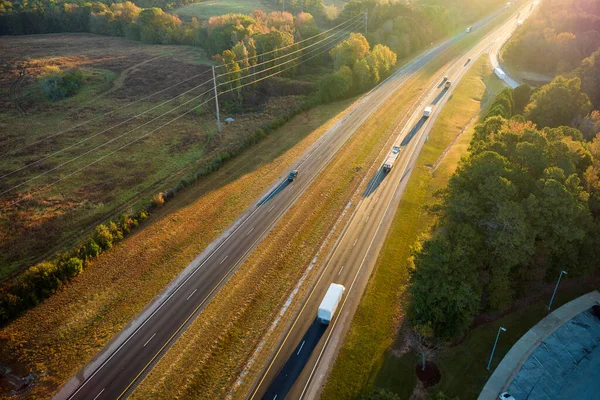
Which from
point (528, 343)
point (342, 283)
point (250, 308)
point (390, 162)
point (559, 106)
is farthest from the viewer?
point (559, 106)

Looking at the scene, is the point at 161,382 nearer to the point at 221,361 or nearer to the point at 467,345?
the point at 221,361

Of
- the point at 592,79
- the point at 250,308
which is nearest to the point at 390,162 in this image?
the point at 250,308

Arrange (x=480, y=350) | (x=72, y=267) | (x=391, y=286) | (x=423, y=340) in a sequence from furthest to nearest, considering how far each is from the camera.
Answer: (x=391, y=286) → (x=72, y=267) → (x=480, y=350) → (x=423, y=340)

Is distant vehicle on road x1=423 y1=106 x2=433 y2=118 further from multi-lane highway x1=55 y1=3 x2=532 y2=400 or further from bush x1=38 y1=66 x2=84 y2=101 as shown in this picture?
bush x1=38 y1=66 x2=84 y2=101

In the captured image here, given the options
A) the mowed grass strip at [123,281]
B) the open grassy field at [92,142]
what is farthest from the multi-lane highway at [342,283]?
the open grassy field at [92,142]

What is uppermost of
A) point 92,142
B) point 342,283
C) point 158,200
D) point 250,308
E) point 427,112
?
point 427,112

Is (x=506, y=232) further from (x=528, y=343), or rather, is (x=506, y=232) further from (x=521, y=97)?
(x=521, y=97)
